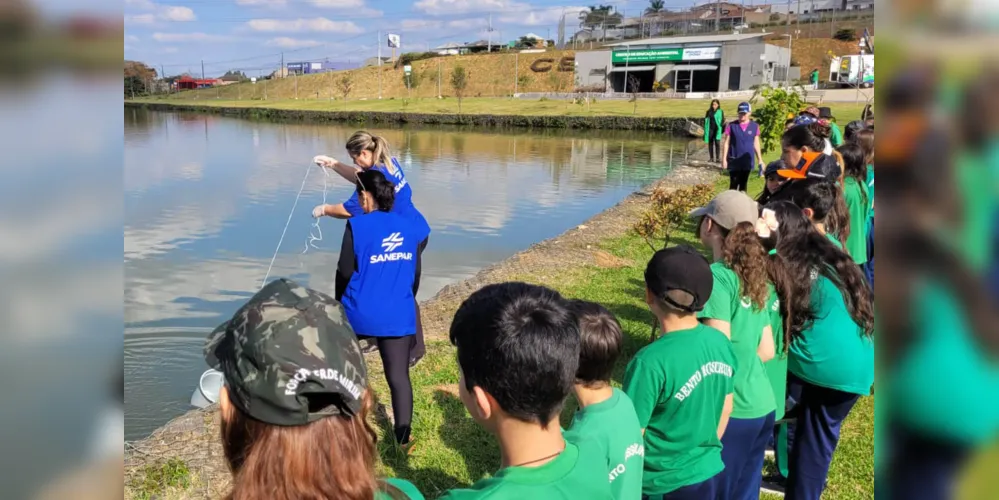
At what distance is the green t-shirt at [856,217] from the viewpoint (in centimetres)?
501

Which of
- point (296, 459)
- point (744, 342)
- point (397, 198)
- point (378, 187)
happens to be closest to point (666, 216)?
point (397, 198)

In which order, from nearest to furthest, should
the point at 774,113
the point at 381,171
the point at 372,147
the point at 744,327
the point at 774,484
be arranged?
the point at 744,327 < the point at 774,484 < the point at 381,171 < the point at 372,147 < the point at 774,113

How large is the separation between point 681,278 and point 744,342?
64 cm

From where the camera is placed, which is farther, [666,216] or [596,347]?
[666,216]

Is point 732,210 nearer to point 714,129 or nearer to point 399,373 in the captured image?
point 399,373

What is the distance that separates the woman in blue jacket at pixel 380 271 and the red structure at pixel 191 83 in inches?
4142

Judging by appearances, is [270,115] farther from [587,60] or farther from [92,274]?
[92,274]

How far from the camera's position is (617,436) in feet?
7.38

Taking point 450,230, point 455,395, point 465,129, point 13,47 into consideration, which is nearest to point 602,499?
point 13,47

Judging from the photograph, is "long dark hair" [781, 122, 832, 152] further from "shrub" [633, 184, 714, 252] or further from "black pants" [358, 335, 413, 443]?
"shrub" [633, 184, 714, 252]

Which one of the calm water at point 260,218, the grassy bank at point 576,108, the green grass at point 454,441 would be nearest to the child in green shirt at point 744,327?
the green grass at point 454,441

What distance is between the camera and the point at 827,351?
3199 millimetres

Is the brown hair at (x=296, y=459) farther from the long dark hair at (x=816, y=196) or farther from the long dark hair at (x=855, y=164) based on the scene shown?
the long dark hair at (x=855, y=164)

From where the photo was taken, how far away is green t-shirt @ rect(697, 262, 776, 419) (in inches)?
115
